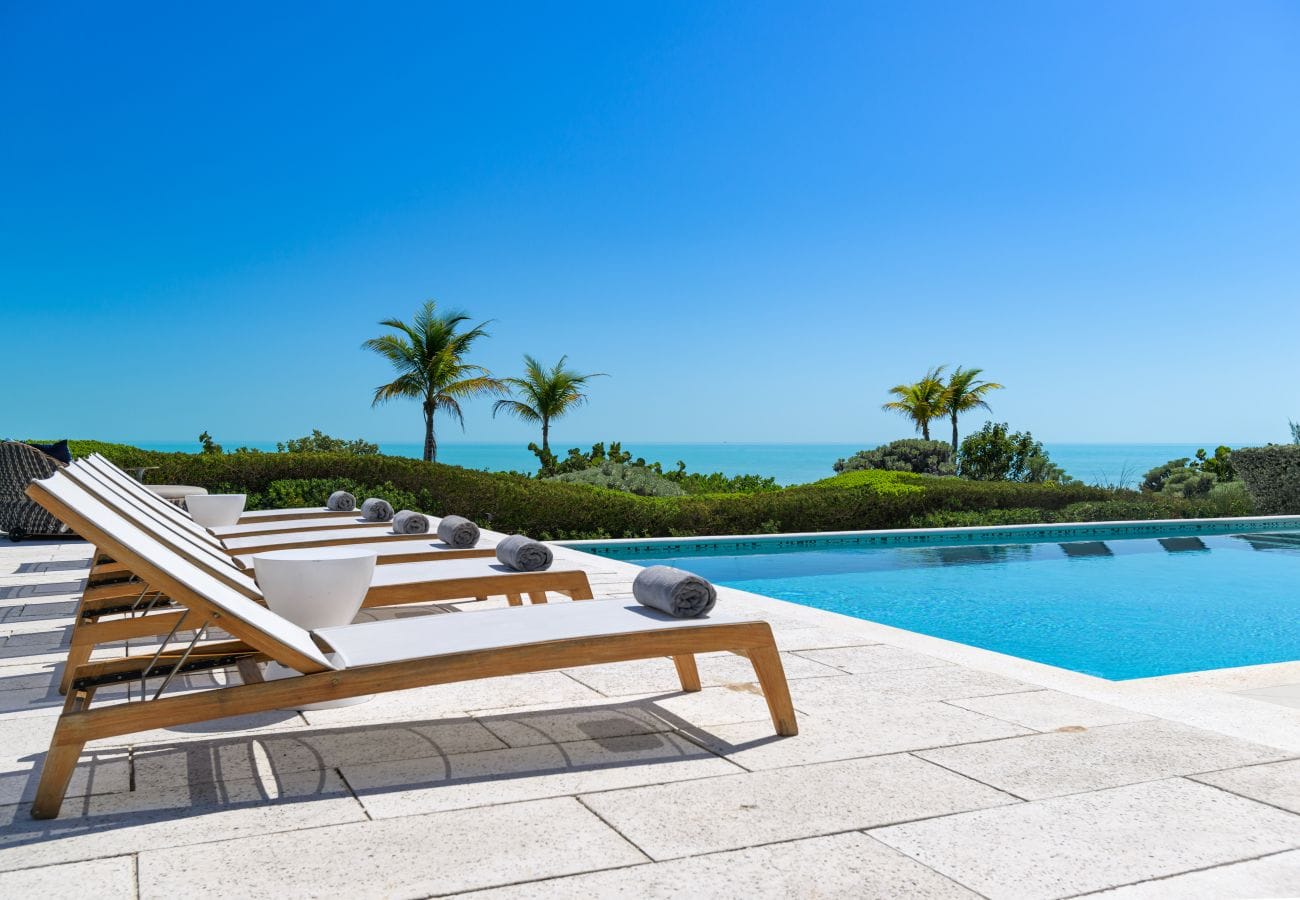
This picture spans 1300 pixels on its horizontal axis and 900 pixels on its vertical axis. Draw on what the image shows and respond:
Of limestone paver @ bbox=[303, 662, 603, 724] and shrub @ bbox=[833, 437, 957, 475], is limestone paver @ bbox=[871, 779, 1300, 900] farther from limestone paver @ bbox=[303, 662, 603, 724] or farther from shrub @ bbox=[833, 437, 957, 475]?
shrub @ bbox=[833, 437, 957, 475]

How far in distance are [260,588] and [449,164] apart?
25.8 m

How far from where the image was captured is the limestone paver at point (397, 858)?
7.11 feet

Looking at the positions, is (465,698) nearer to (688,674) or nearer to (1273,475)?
(688,674)

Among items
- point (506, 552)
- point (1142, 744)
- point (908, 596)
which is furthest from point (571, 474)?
point (1142, 744)

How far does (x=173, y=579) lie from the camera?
267cm

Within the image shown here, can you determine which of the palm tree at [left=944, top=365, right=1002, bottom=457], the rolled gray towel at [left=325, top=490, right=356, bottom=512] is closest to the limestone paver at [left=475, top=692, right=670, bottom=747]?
the rolled gray towel at [left=325, top=490, right=356, bottom=512]

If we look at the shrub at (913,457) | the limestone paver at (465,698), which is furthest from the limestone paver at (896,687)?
the shrub at (913,457)

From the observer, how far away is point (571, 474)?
16.5m

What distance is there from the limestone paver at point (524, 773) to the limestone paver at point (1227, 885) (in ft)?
4.01

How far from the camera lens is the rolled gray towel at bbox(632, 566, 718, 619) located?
3391 mm

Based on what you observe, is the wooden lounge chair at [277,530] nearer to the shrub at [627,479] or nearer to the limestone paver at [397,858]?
the limestone paver at [397,858]

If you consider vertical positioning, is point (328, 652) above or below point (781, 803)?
above

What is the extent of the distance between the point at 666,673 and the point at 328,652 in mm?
1815

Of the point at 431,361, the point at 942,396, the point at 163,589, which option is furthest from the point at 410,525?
the point at 942,396
